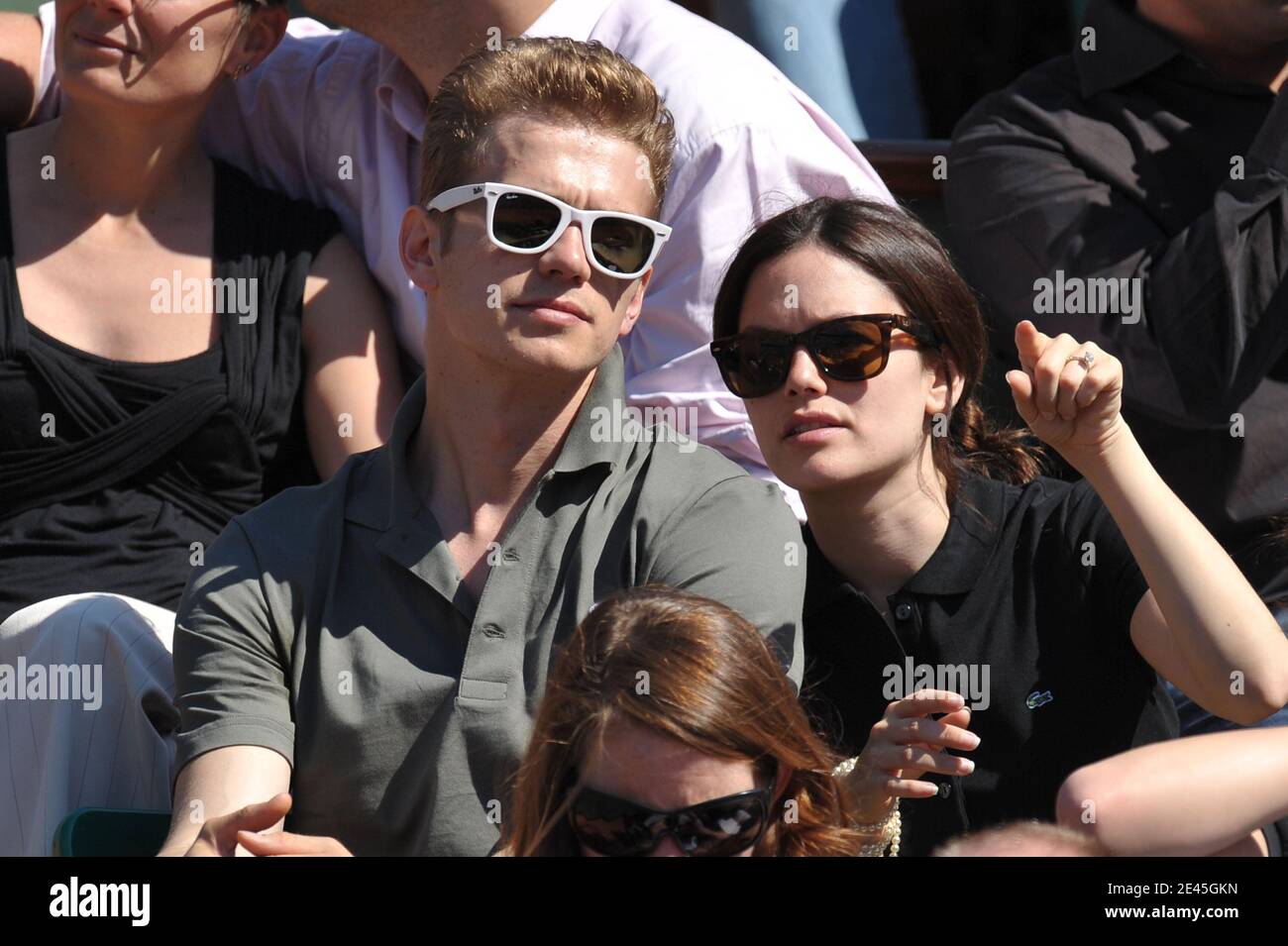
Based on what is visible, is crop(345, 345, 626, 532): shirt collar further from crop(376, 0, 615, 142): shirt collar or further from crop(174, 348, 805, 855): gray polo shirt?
crop(376, 0, 615, 142): shirt collar

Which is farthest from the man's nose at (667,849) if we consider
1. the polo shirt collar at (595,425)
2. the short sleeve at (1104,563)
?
the short sleeve at (1104,563)

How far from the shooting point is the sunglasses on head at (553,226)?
2201 millimetres

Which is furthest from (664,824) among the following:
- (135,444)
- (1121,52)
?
(1121,52)

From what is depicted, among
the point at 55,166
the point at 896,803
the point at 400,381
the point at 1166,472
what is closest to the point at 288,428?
the point at 400,381

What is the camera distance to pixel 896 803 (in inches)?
84.0

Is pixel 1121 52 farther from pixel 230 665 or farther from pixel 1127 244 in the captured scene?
pixel 230 665

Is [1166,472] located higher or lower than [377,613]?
higher

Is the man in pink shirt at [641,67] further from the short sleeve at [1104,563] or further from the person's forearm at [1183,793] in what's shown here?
the person's forearm at [1183,793]

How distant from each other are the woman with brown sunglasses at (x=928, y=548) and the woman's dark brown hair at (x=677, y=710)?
281mm

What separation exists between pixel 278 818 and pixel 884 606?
0.89 m

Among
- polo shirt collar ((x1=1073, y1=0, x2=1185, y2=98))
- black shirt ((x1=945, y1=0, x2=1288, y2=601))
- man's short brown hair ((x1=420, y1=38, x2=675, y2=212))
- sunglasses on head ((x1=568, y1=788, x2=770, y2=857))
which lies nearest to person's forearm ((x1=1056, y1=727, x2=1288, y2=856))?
sunglasses on head ((x1=568, y1=788, x2=770, y2=857))

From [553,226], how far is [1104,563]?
82cm

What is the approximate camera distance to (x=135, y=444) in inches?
106
